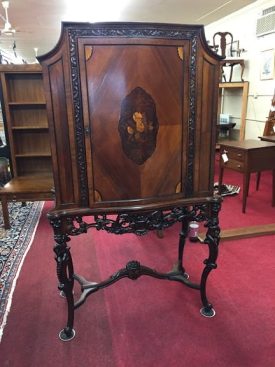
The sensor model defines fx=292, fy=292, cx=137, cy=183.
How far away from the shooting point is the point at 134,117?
1169 millimetres

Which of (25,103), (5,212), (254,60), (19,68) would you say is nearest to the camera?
(5,212)

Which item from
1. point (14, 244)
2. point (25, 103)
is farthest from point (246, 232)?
point (25, 103)

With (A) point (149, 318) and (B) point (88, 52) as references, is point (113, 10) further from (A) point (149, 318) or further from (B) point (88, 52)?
(A) point (149, 318)

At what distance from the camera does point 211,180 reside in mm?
1348

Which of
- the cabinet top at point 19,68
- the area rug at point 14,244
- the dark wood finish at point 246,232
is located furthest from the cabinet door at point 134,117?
the cabinet top at point 19,68

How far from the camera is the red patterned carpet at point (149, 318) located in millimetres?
1333

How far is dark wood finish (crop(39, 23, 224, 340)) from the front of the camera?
3.54 feet

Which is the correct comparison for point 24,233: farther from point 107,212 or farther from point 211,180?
point 211,180

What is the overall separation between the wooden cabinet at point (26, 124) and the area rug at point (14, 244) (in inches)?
13.4

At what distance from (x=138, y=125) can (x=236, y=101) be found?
15.5 ft

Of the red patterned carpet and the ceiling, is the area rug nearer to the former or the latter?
the red patterned carpet

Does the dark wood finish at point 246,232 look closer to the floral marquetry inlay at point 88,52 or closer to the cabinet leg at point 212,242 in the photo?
the cabinet leg at point 212,242

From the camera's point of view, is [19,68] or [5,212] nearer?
[5,212]

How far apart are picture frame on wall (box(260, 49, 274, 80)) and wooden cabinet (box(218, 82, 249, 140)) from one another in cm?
28
